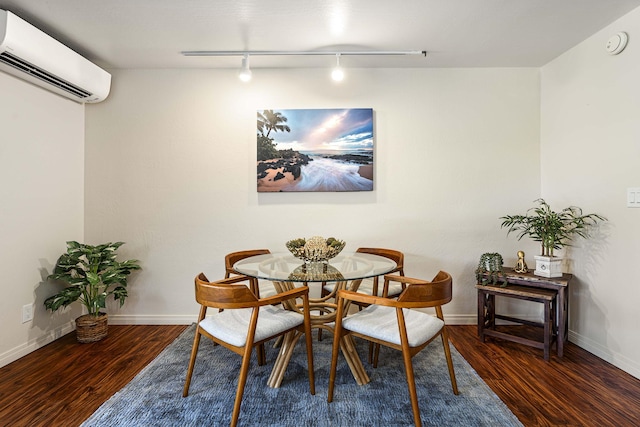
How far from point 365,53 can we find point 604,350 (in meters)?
2.92

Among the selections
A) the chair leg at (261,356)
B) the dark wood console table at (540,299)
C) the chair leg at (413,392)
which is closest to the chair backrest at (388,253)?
the dark wood console table at (540,299)

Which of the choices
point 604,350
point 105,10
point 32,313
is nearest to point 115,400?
point 32,313

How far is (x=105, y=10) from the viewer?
2.00 metres

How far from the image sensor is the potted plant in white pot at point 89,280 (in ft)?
7.90

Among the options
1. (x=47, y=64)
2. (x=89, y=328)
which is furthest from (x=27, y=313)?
(x=47, y=64)

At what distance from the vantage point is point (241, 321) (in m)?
1.72

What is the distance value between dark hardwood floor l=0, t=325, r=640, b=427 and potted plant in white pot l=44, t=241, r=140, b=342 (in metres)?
0.15

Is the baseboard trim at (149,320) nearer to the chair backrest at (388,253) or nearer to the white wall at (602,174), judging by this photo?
the chair backrest at (388,253)

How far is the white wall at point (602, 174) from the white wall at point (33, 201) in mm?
4318

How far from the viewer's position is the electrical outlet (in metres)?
2.29

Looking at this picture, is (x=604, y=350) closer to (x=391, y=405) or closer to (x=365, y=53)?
(x=391, y=405)

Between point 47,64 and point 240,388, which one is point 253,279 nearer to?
point 240,388

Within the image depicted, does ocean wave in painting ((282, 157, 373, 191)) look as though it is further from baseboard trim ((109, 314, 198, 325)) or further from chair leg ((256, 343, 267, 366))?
baseboard trim ((109, 314, 198, 325))

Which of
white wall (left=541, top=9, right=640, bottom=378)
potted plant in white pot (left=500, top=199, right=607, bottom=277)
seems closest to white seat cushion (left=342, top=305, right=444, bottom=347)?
potted plant in white pot (left=500, top=199, right=607, bottom=277)
